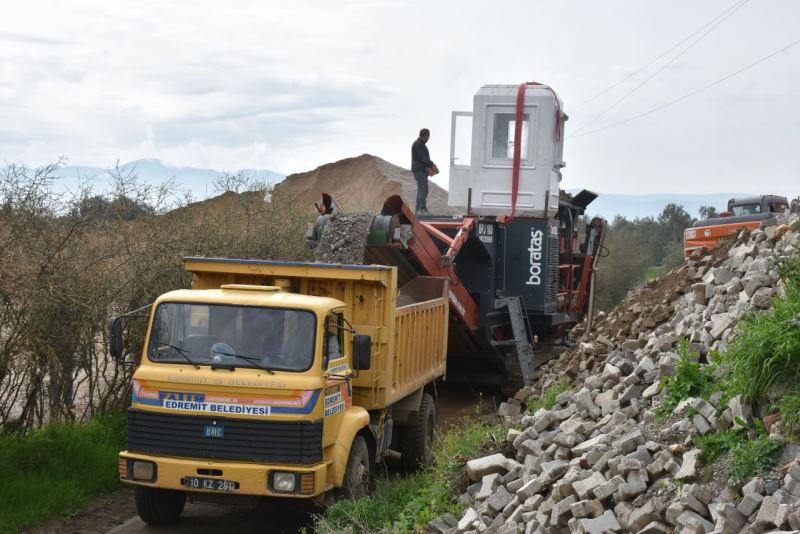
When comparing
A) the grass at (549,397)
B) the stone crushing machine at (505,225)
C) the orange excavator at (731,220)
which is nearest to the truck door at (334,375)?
the grass at (549,397)

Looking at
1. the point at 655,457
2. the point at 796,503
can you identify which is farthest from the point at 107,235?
the point at 796,503

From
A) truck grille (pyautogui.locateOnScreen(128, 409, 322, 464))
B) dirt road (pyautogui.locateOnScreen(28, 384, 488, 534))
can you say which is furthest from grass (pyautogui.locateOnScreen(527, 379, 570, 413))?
truck grille (pyautogui.locateOnScreen(128, 409, 322, 464))

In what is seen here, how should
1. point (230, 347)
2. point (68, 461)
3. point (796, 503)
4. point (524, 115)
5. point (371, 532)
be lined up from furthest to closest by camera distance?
point (524, 115)
point (68, 461)
point (230, 347)
point (371, 532)
point (796, 503)

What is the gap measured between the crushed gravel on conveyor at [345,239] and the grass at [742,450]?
228 inches

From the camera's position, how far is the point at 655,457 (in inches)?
270

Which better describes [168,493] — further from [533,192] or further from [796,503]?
[533,192]

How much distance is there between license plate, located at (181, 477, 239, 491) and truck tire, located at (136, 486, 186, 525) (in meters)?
→ 0.80

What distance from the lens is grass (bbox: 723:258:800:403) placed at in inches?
255

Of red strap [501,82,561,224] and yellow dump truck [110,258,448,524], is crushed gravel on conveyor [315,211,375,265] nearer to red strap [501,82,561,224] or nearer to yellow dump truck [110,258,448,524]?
yellow dump truck [110,258,448,524]

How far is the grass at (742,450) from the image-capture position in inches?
240

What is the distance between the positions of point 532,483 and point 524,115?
8956 millimetres

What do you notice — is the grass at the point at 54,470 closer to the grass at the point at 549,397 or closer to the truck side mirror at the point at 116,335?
the truck side mirror at the point at 116,335

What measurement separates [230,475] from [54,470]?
2.80 m

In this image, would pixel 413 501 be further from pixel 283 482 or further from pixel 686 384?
pixel 686 384
